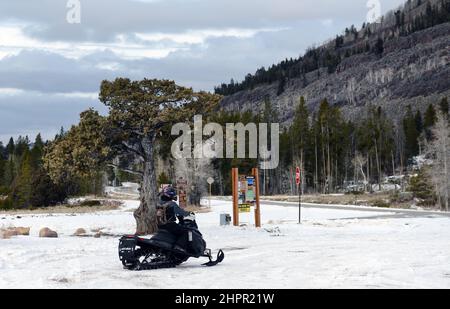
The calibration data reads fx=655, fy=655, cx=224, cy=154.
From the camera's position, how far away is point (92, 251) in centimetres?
1659

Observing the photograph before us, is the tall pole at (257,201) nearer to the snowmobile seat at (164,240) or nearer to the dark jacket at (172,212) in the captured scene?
the snowmobile seat at (164,240)

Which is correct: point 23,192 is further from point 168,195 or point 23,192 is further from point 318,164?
point 168,195

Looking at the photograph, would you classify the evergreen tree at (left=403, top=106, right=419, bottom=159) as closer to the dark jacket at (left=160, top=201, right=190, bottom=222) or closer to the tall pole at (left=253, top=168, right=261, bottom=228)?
the tall pole at (left=253, top=168, right=261, bottom=228)

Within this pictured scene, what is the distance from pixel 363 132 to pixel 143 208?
3065 inches

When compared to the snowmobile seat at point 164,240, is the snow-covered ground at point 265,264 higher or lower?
lower

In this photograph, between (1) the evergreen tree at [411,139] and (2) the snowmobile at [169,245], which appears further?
(1) the evergreen tree at [411,139]

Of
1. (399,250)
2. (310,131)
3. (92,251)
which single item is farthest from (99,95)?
(310,131)

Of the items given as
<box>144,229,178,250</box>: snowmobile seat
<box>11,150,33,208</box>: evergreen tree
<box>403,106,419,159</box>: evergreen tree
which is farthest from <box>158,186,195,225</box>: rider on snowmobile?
<box>403,106,419,159</box>: evergreen tree

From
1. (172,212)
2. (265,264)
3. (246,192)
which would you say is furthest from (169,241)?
(246,192)

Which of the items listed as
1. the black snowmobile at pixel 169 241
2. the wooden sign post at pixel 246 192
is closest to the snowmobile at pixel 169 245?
the black snowmobile at pixel 169 241

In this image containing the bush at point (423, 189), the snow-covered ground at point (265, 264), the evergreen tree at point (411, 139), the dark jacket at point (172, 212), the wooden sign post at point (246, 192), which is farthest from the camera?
the evergreen tree at point (411, 139)

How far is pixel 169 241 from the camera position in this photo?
1305 centimetres

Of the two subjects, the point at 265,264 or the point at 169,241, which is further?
the point at 265,264

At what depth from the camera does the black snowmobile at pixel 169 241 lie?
1288cm
